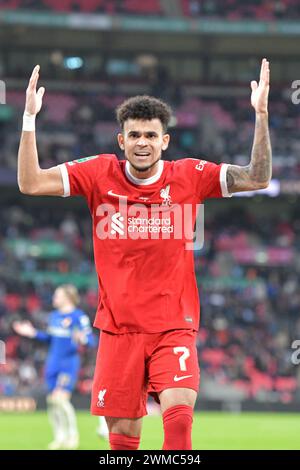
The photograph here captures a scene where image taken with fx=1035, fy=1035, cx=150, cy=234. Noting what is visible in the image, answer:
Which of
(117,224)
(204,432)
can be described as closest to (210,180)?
(117,224)

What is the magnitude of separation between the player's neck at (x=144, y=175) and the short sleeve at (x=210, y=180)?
248 mm

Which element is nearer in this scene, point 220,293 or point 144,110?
point 144,110

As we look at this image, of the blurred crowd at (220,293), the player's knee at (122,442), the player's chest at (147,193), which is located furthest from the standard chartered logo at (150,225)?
the blurred crowd at (220,293)

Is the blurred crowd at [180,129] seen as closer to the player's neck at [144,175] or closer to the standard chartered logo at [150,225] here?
the player's neck at [144,175]

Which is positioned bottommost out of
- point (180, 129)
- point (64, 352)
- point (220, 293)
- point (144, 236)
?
point (144, 236)

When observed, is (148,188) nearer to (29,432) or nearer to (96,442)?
(96,442)

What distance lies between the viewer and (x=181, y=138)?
36406 millimetres

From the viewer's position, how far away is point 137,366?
656 centimetres

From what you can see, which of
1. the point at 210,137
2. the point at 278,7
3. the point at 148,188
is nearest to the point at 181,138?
the point at 210,137

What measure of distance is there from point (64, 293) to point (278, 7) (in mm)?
22894

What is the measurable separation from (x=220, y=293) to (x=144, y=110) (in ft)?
81.2

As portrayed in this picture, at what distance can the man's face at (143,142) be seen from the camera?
6.54 meters

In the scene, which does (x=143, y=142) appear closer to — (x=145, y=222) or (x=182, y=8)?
(x=145, y=222)

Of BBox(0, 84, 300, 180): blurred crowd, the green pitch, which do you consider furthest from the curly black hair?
BBox(0, 84, 300, 180): blurred crowd
